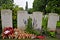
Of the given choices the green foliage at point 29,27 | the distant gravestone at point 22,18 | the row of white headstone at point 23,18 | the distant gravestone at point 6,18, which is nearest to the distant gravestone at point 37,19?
the row of white headstone at point 23,18

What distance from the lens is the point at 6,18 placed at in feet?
22.4

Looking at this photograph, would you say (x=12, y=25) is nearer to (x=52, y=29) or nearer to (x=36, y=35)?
(x=36, y=35)

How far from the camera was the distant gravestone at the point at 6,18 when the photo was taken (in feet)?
22.1

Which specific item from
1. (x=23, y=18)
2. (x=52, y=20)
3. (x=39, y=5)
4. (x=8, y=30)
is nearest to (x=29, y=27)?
(x=23, y=18)

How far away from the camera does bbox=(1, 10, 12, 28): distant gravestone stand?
6746 mm

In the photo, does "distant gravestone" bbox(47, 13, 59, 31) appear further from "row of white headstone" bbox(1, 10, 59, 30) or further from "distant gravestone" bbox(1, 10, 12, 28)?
"distant gravestone" bbox(1, 10, 12, 28)

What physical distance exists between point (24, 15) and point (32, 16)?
0.30 m

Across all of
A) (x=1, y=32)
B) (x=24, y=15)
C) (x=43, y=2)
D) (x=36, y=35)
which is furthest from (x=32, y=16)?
(x=43, y=2)

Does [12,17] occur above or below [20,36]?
above

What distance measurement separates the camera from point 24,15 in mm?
6863

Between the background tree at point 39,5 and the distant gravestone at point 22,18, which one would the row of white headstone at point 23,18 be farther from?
the background tree at point 39,5

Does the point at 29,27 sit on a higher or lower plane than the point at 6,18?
lower

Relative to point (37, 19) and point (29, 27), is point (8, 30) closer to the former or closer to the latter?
point (29, 27)

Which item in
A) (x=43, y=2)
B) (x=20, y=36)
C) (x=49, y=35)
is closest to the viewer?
(x=20, y=36)
